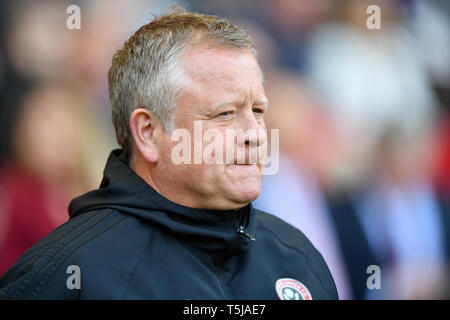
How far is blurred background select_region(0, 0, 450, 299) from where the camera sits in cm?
267

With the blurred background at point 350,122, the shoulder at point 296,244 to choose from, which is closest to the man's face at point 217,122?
the shoulder at point 296,244

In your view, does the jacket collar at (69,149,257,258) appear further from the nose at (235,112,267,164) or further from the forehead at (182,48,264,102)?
the forehead at (182,48,264,102)

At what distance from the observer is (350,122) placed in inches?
Answer: 115

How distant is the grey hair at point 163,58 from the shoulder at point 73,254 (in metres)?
0.30

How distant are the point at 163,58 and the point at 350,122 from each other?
5.18ft

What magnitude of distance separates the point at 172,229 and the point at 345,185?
160 centimetres

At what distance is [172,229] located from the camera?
1.52 metres

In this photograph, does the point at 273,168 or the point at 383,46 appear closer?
the point at 273,168

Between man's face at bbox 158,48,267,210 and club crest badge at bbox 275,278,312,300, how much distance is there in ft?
0.92

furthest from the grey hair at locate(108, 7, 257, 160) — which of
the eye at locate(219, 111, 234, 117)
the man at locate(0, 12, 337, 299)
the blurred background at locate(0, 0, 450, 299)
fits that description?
the blurred background at locate(0, 0, 450, 299)

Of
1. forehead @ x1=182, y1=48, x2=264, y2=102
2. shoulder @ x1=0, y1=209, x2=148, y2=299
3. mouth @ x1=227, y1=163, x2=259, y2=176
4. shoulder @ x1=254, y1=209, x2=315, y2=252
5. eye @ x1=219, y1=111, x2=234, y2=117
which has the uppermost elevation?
forehead @ x1=182, y1=48, x2=264, y2=102
